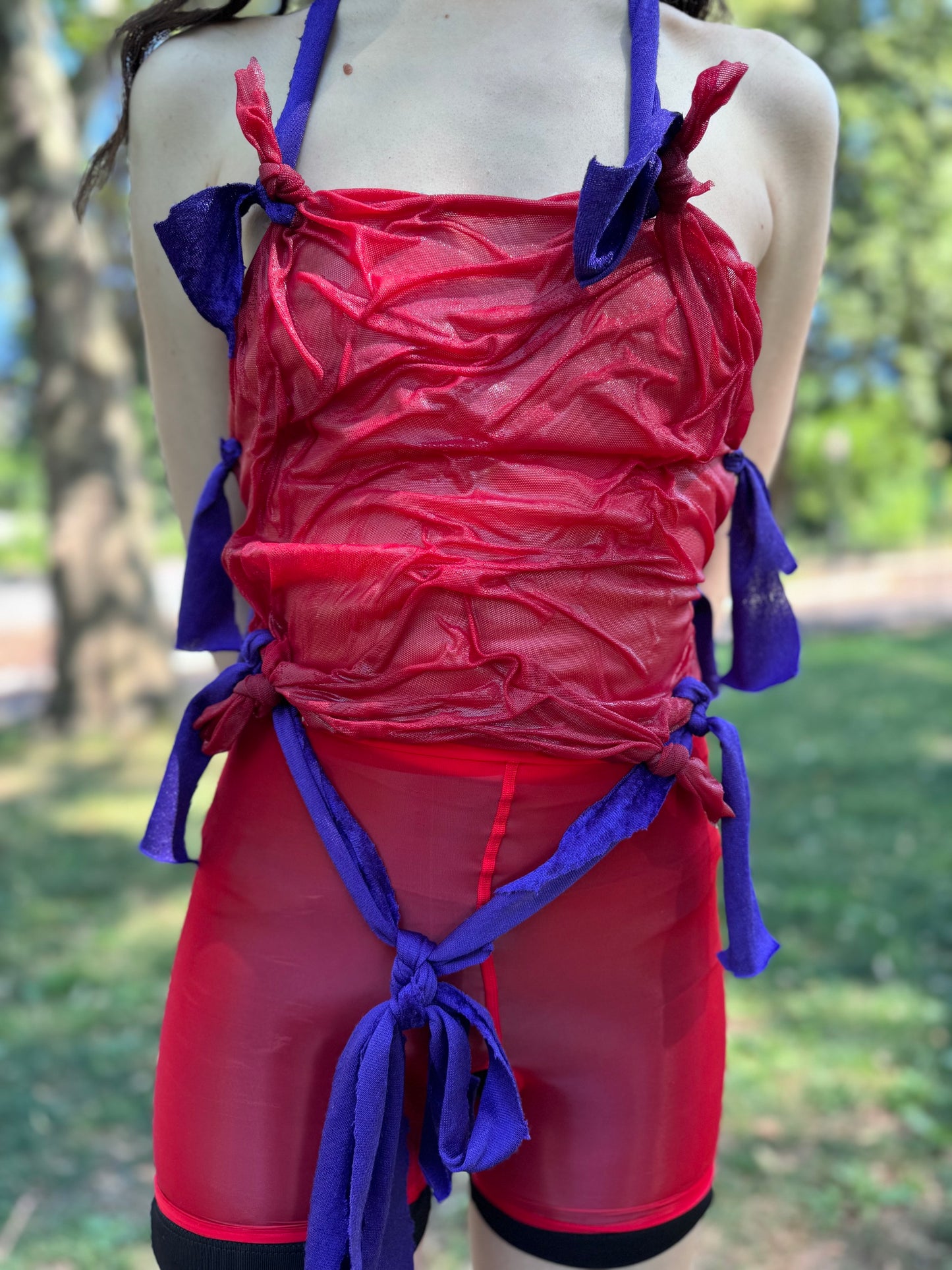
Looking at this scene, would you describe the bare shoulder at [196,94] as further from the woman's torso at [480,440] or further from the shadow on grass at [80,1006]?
the shadow on grass at [80,1006]

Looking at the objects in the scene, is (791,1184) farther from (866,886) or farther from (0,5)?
(0,5)

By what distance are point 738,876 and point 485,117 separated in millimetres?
939

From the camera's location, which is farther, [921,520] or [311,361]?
[921,520]

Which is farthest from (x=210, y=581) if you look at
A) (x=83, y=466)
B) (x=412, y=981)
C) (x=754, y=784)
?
(x=83, y=466)

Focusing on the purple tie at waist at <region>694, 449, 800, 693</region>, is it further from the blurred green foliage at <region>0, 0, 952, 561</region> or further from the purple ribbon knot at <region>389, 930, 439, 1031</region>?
the blurred green foliage at <region>0, 0, 952, 561</region>

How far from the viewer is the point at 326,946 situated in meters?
1.34

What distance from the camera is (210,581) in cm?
163

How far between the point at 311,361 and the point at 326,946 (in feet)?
2.05

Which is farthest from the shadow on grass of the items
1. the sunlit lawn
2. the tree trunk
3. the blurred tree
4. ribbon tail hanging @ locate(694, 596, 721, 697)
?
the blurred tree

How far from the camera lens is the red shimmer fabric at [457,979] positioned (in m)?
1.33

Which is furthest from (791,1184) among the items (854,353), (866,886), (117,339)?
(854,353)

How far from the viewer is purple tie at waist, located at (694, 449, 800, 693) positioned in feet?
5.28

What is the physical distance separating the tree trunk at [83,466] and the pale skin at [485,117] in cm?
642

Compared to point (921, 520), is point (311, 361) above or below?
above
